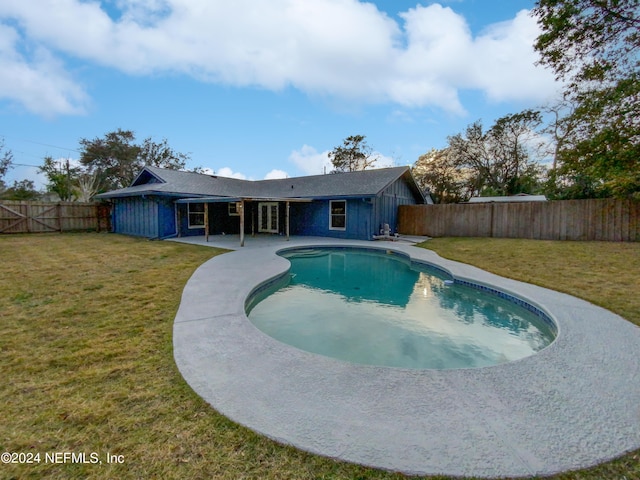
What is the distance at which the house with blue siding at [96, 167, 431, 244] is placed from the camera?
14812 millimetres

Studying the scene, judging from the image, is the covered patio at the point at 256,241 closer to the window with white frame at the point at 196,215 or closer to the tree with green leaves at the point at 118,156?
the window with white frame at the point at 196,215

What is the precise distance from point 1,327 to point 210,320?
2667mm

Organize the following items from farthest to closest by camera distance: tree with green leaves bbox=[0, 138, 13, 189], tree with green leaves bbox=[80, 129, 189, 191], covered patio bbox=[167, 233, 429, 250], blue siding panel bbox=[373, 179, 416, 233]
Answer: tree with green leaves bbox=[80, 129, 189, 191] → tree with green leaves bbox=[0, 138, 13, 189] → blue siding panel bbox=[373, 179, 416, 233] → covered patio bbox=[167, 233, 429, 250]

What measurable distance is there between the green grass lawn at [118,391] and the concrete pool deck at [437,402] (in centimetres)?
14

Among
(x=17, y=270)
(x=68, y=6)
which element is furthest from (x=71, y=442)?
(x=68, y=6)

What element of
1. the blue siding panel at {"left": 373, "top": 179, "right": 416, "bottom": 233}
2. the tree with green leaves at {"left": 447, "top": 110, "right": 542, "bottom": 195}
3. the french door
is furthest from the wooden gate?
the tree with green leaves at {"left": 447, "top": 110, "right": 542, "bottom": 195}

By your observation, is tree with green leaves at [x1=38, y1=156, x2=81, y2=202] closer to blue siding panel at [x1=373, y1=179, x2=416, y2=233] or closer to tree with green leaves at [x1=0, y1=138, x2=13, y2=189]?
tree with green leaves at [x1=0, y1=138, x2=13, y2=189]

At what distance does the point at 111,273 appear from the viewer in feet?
24.2

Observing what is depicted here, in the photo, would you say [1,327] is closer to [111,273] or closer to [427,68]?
[111,273]

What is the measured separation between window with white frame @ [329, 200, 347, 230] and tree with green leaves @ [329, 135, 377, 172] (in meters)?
17.4

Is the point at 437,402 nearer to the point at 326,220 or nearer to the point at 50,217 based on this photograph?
the point at 326,220

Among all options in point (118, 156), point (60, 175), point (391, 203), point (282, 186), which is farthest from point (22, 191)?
point (391, 203)

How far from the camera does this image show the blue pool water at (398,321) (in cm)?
427

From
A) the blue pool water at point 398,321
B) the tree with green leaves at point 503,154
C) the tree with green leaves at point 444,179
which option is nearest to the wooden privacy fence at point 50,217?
the blue pool water at point 398,321
